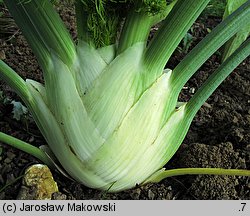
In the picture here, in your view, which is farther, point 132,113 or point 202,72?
point 202,72

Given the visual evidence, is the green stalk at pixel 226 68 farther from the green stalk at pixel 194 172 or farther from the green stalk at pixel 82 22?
the green stalk at pixel 82 22

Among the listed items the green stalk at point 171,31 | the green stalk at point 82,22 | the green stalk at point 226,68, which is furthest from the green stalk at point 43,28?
the green stalk at point 226,68

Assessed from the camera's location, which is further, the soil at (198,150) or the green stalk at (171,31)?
the soil at (198,150)

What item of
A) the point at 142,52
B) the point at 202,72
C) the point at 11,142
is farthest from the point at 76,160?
the point at 202,72

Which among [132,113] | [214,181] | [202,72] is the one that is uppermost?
[202,72]

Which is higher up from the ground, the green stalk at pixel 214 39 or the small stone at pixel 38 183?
the green stalk at pixel 214 39

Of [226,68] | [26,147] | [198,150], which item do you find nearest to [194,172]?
[198,150]

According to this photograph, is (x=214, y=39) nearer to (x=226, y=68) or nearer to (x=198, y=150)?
(x=226, y=68)

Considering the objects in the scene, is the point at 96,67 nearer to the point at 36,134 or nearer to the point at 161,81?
the point at 161,81
